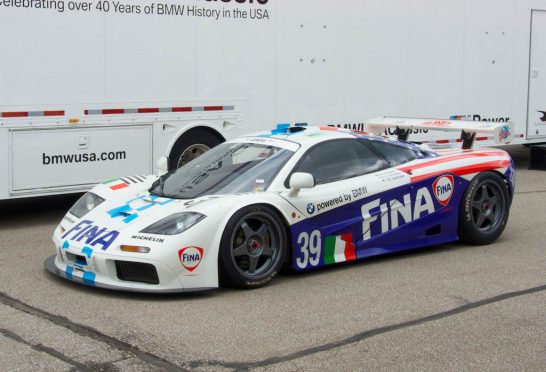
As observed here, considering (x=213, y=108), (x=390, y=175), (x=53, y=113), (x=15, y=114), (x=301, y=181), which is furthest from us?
(x=213, y=108)

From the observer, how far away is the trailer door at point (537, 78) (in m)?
15.6

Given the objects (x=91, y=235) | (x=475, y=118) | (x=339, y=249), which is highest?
(x=475, y=118)

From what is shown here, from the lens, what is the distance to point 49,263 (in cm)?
744

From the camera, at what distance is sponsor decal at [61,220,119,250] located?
6.70 m

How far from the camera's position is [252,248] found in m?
6.97

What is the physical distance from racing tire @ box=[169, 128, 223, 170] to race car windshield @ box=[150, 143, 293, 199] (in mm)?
2976

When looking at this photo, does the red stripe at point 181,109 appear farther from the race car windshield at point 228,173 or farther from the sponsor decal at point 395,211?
the sponsor decal at point 395,211

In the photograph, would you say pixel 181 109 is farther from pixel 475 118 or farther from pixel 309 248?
pixel 475 118

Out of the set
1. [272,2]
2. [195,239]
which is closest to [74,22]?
[272,2]

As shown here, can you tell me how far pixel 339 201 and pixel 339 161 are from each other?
49cm

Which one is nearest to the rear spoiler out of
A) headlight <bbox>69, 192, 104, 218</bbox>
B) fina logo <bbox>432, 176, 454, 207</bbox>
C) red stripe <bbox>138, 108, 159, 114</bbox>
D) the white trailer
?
fina logo <bbox>432, 176, 454, 207</bbox>

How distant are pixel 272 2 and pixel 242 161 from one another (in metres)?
4.75

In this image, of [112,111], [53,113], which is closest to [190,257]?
[53,113]

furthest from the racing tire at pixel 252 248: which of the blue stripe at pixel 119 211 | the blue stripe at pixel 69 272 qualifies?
the blue stripe at pixel 69 272
